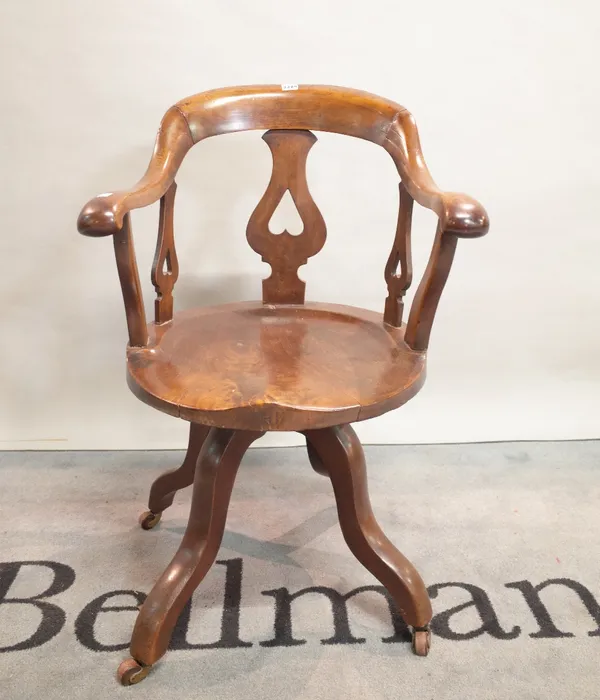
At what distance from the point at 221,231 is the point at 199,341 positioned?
0.46 metres

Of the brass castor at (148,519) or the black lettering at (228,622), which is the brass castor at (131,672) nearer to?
the black lettering at (228,622)

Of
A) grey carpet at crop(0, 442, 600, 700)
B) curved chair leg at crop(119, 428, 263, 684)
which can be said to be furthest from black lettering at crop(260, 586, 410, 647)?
curved chair leg at crop(119, 428, 263, 684)

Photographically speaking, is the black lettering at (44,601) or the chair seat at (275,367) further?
the black lettering at (44,601)

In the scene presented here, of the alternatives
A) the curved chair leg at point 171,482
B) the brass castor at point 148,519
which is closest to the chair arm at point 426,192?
the curved chair leg at point 171,482

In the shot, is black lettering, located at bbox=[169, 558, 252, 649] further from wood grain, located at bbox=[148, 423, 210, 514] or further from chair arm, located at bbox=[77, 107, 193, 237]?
chair arm, located at bbox=[77, 107, 193, 237]

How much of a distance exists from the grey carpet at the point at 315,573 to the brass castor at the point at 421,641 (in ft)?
0.05

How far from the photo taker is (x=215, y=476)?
983 millimetres

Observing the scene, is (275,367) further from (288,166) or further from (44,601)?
(44,601)

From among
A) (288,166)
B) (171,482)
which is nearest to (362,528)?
(171,482)

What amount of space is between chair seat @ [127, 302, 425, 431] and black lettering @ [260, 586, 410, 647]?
419 millimetres

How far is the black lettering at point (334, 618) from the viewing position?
1.05 m

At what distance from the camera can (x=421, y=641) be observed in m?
1.03

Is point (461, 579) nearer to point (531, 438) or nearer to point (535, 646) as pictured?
point (535, 646)

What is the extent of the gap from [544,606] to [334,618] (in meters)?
0.36
